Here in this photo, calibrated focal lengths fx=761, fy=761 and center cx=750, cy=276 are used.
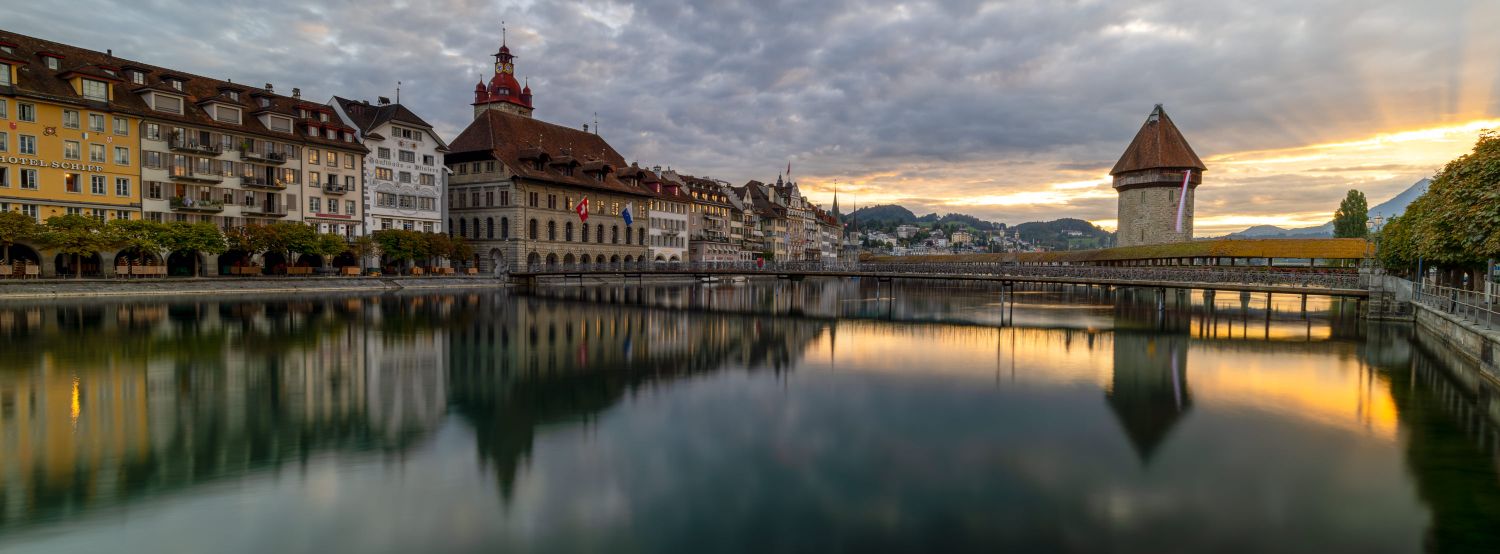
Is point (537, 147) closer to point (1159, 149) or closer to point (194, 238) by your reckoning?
point (194, 238)

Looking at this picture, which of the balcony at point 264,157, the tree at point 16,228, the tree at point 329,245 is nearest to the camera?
the tree at point 16,228

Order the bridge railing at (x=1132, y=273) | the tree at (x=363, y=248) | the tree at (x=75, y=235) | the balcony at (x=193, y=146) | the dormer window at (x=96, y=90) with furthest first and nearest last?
the tree at (x=363, y=248)
the balcony at (x=193, y=146)
the dormer window at (x=96, y=90)
the tree at (x=75, y=235)
the bridge railing at (x=1132, y=273)

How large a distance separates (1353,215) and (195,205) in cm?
10798

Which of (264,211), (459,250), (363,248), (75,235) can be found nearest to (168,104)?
(264,211)

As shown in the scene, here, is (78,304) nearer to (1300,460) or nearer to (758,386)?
(758,386)

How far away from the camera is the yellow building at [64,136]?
42906mm

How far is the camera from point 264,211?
5525 centimetres

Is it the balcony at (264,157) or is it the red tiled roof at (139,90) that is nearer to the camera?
the red tiled roof at (139,90)

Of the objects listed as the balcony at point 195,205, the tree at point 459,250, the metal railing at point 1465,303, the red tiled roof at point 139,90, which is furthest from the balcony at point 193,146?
the metal railing at point 1465,303

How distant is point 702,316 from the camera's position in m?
42.8

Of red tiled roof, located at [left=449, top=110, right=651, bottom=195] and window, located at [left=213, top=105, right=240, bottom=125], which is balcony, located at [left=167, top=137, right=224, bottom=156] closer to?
window, located at [left=213, top=105, right=240, bottom=125]

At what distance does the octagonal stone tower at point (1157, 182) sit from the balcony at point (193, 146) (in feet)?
274

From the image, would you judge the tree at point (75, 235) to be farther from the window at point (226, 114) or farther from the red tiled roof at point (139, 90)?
the window at point (226, 114)

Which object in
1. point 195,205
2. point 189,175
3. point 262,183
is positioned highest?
point 189,175
